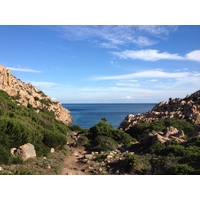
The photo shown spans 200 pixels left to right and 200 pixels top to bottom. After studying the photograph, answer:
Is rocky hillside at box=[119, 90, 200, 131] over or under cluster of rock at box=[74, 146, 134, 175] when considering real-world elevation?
over

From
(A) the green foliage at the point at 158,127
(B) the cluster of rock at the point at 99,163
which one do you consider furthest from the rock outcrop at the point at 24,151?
(A) the green foliage at the point at 158,127

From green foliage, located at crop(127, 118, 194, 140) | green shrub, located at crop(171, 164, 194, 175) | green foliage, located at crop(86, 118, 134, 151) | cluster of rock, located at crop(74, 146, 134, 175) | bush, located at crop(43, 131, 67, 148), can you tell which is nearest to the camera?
green shrub, located at crop(171, 164, 194, 175)

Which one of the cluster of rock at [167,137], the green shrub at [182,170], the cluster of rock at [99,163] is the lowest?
the cluster of rock at [99,163]

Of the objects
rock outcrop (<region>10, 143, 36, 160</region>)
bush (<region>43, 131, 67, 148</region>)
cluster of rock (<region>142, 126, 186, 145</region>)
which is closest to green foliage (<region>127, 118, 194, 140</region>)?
cluster of rock (<region>142, 126, 186, 145</region>)

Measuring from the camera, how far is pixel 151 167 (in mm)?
11867

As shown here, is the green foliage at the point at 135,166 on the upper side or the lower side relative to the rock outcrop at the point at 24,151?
lower

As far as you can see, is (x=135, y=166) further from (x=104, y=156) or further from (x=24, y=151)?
(x=24, y=151)

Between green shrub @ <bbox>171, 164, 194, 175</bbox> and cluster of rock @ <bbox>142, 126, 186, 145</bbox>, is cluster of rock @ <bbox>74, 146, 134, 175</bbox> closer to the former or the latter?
green shrub @ <bbox>171, 164, 194, 175</bbox>

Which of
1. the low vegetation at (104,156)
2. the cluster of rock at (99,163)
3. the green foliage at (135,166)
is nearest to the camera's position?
the low vegetation at (104,156)

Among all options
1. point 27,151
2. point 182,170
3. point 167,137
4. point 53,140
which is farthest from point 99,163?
point 167,137

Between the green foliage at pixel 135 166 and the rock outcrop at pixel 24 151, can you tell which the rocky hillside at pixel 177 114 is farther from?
the rock outcrop at pixel 24 151

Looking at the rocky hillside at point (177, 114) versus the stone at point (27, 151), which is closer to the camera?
the stone at point (27, 151)
